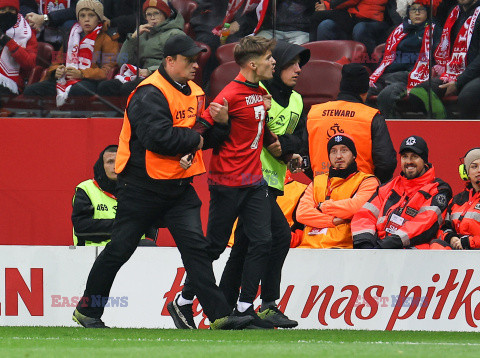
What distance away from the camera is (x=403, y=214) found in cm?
918

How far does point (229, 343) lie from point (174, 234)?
43.1 inches

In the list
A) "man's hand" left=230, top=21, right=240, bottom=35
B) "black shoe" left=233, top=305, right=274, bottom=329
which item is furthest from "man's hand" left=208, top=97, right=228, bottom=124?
"man's hand" left=230, top=21, right=240, bottom=35

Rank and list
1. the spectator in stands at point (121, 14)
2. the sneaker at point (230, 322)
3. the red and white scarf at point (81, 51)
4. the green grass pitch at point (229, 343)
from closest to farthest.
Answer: the green grass pitch at point (229, 343) → the sneaker at point (230, 322) → the spectator in stands at point (121, 14) → the red and white scarf at point (81, 51)

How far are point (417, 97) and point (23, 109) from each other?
399cm

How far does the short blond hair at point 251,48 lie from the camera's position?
783 centimetres

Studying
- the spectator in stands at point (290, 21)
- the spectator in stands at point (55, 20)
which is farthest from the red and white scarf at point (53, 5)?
the spectator in stands at point (290, 21)

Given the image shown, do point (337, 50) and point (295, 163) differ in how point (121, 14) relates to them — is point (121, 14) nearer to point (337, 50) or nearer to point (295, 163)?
point (337, 50)

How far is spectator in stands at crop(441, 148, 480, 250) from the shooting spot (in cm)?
920

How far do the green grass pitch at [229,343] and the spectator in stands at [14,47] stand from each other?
399cm

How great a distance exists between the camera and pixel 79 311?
7.82 m

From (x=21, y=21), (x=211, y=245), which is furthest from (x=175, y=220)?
(x=21, y=21)

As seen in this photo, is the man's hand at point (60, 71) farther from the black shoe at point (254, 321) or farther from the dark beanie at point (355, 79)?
the black shoe at point (254, 321)

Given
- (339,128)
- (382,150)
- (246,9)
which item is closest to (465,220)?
(382,150)

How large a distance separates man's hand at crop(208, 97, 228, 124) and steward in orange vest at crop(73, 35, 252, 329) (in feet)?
0.52
